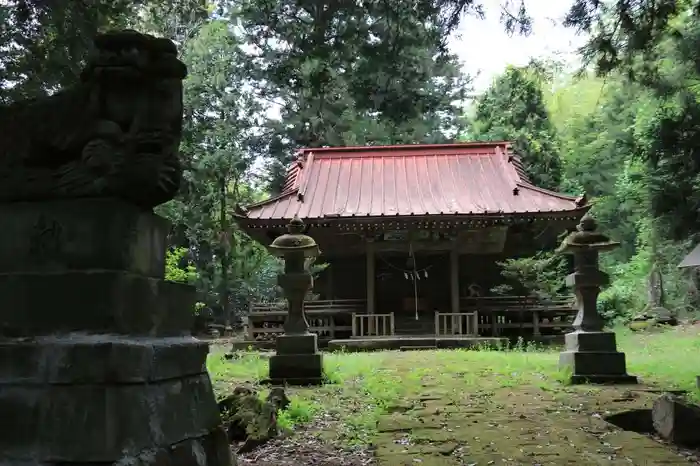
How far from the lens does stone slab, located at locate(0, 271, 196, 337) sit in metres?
2.43

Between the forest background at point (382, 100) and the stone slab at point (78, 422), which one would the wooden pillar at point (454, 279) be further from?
the stone slab at point (78, 422)

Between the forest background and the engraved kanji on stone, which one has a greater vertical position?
the forest background

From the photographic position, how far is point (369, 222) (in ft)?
46.4

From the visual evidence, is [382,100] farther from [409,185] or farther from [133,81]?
[409,185]

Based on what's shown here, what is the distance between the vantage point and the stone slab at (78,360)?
2.34 m

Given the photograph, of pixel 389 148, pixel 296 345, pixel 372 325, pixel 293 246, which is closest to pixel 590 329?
pixel 296 345

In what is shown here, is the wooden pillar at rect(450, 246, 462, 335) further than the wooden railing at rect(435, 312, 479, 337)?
Yes

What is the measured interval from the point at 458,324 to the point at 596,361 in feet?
24.0

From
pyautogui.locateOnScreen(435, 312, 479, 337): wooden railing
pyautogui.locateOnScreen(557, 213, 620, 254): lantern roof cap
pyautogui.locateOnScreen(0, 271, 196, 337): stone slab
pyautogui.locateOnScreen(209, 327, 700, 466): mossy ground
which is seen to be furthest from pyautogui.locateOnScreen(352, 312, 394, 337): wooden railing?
pyautogui.locateOnScreen(0, 271, 196, 337): stone slab

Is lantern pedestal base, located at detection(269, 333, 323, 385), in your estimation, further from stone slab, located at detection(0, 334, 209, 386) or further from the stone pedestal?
stone slab, located at detection(0, 334, 209, 386)

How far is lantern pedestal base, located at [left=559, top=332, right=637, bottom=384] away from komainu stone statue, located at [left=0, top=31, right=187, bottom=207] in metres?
5.90

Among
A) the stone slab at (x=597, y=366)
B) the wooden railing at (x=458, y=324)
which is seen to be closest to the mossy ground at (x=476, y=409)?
the stone slab at (x=597, y=366)

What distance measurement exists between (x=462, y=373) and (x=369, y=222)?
21.4 ft

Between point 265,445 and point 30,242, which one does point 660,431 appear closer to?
point 265,445
